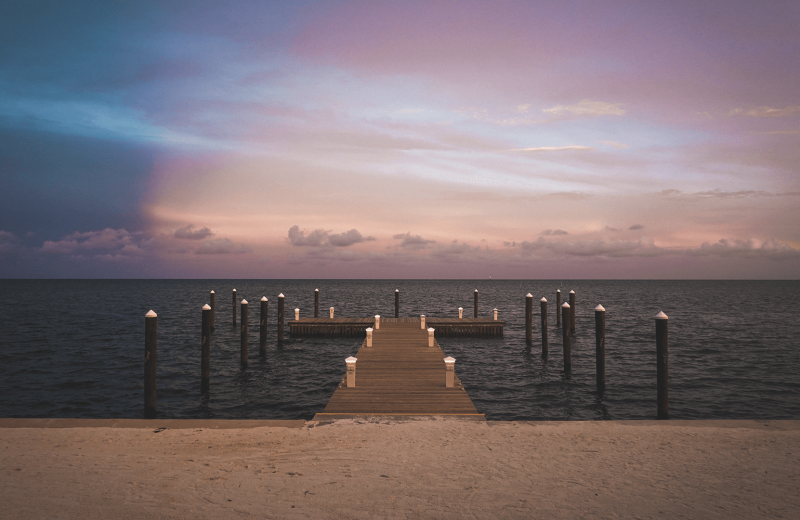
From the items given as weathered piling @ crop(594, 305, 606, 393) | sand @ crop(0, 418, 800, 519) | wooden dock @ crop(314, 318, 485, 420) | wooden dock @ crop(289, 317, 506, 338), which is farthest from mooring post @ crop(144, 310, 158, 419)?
wooden dock @ crop(289, 317, 506, 338)

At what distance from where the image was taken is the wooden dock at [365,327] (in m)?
27.2

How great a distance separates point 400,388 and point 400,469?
17.0ft

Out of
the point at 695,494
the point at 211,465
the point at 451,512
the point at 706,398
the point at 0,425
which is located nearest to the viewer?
the point at 451,512

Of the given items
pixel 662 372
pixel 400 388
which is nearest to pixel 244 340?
pixel 400 388

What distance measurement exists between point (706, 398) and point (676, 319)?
32.1 metres

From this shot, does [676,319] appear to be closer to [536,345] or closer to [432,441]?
[536,345]

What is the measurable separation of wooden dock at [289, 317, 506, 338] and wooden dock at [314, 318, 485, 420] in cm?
804

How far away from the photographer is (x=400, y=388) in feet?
39.8

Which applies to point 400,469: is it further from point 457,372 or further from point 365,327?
point 365,327

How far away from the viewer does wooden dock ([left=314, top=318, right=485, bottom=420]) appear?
10172 mm

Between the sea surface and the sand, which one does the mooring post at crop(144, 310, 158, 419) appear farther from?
the sand

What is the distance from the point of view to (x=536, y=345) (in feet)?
87.8

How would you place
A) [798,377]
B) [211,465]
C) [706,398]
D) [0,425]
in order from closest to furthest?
[211,465] < [0,425] < [706,398] < [798,377]

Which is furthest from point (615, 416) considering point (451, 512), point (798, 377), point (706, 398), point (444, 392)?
point (798, 377)
